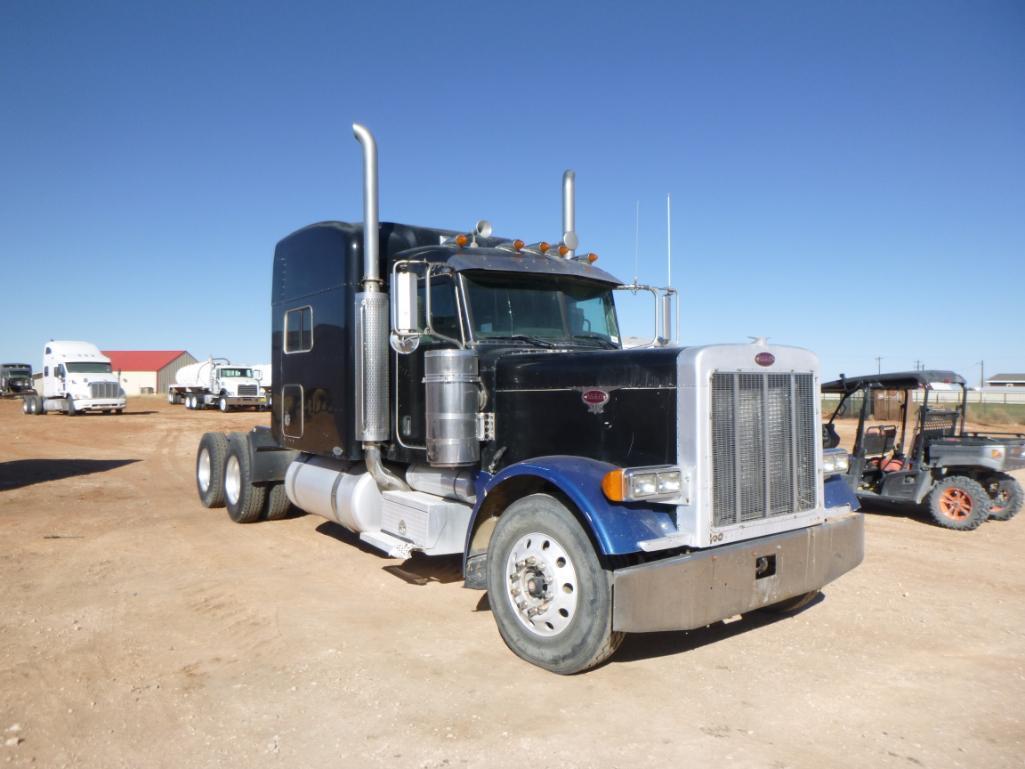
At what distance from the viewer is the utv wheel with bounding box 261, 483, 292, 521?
934cm

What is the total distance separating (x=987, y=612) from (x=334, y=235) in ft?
20.9

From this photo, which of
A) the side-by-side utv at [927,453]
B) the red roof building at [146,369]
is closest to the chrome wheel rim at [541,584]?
the side-by-side utv at [927,453]

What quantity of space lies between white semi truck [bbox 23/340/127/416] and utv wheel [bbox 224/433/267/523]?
27.8 meters

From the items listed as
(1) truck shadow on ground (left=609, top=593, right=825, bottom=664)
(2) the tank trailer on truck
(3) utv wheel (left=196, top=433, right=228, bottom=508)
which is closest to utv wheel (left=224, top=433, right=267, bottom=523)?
(3) utv wheel (left=196, top=433, right=228, bottom=508)

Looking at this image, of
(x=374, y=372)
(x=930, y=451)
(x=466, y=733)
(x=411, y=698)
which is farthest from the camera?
(x=930, y=451)

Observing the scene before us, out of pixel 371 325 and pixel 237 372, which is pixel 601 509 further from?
pixel 237 372

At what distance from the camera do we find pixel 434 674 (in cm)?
460

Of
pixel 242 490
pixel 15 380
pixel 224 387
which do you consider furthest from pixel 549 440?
pixel 15 380

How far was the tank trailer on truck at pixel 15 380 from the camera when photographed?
180 ft

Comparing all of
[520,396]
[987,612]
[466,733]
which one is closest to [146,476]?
[520,396]

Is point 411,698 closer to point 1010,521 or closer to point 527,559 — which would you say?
point 527,559

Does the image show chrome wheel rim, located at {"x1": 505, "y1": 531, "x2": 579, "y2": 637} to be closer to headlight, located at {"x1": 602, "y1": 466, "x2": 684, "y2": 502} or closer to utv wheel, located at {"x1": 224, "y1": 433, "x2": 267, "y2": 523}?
headlight, located at {"x1": 602, "y1": 466, "x2": 684, "y2": 502}

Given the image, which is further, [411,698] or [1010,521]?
[1010,521]

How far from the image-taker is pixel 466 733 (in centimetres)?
384
